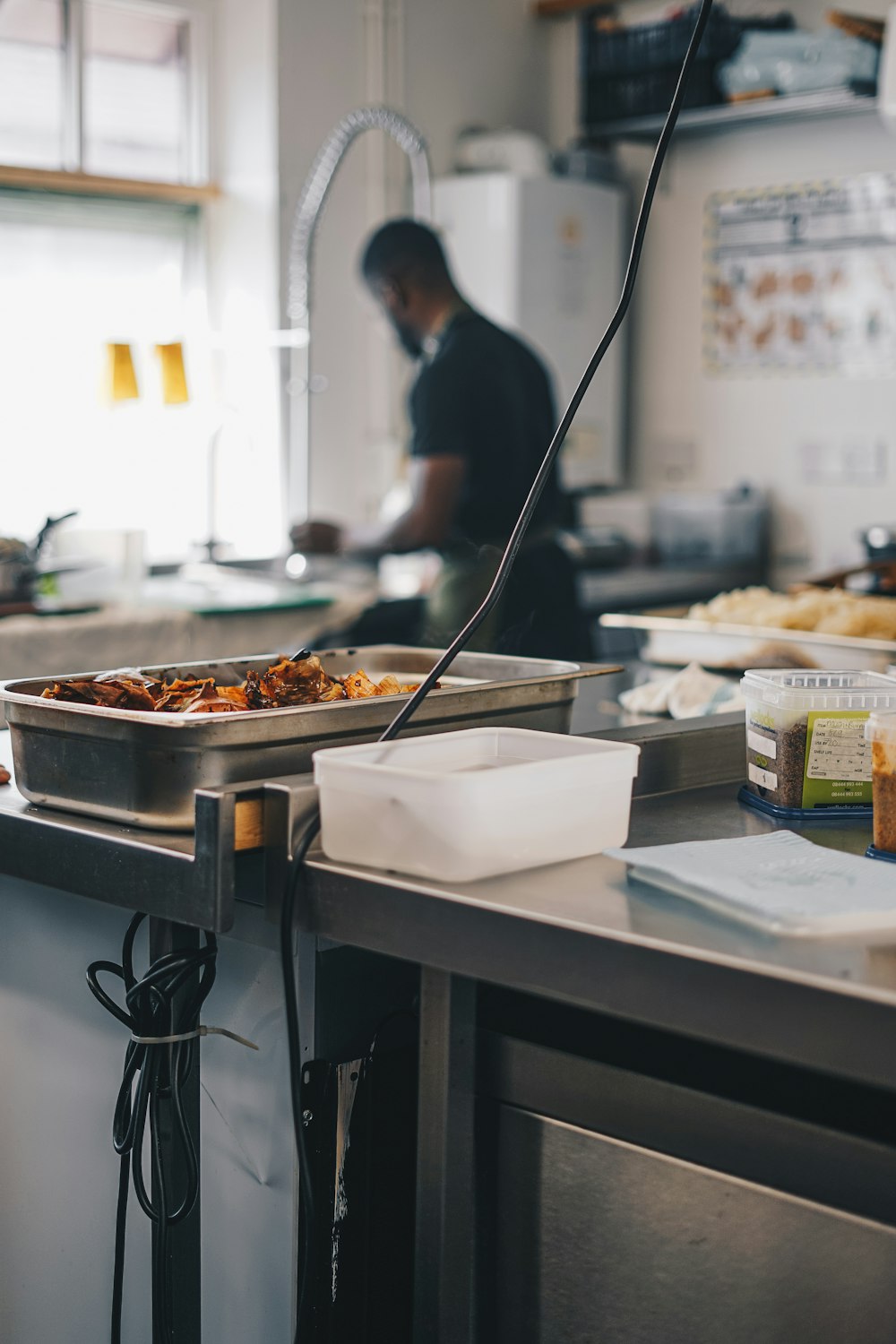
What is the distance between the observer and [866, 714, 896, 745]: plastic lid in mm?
1112

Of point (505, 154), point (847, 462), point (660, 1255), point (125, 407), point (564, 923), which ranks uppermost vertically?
point (505, 154)

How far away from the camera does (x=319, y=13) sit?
4.32 meters

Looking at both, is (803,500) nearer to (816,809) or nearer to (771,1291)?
(816,809)

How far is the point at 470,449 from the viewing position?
2.95 metres

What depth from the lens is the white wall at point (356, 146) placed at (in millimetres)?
4297

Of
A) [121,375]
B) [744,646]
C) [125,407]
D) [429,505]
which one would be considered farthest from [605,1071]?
[125,407]

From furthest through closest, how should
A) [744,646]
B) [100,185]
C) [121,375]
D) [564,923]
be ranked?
Result: [100,185] < [121,375] < [744,646] < [564,923]

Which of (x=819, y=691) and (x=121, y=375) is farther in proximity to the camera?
(x=121, y=375)

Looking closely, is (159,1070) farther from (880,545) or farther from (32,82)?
(32,82)

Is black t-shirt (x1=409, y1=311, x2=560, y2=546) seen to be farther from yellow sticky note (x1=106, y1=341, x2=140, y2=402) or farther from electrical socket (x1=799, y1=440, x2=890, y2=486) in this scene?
electrical socket (x1=799, y1=440, x2=890, y2=486)

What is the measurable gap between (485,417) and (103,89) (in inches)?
76.2

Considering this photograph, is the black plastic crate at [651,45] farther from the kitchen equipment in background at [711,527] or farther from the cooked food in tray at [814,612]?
the cooked food in tray at [814,612]

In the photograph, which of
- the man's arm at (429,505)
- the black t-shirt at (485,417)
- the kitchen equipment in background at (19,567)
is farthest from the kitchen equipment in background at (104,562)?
the black t-shirt at (485,417)

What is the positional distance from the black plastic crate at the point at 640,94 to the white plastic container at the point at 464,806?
3649 mm
